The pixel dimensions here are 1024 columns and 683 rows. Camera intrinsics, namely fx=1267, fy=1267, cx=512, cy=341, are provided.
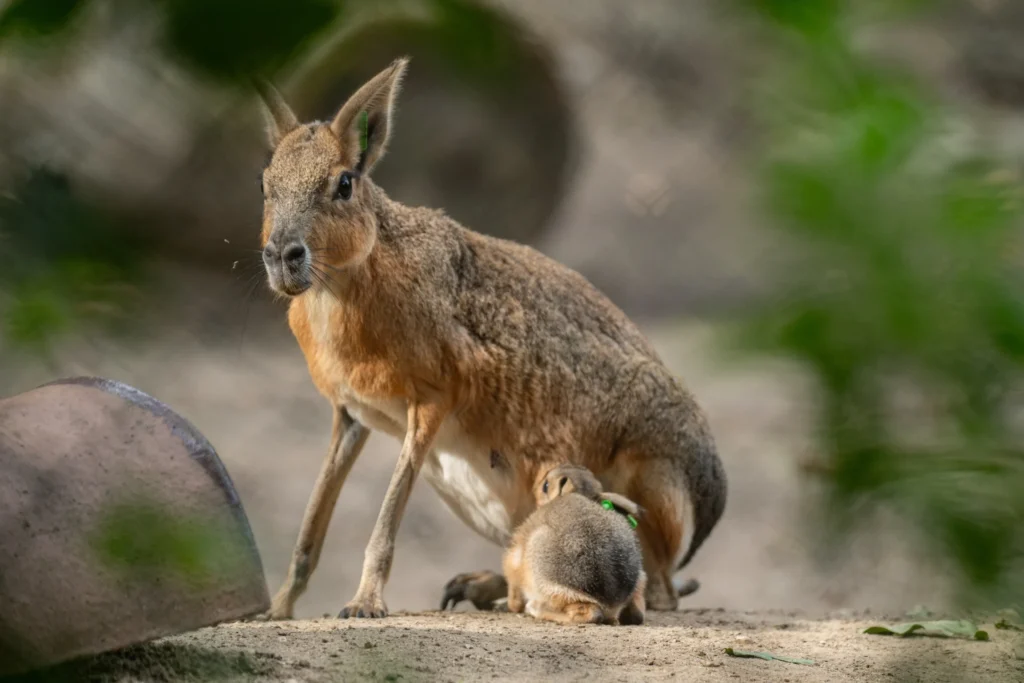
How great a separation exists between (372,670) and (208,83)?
52 centimetres

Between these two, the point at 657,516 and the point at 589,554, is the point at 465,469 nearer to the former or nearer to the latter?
the point at 657,516

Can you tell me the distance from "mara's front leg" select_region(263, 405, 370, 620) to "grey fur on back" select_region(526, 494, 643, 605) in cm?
125

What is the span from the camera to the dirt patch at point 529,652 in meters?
3.60

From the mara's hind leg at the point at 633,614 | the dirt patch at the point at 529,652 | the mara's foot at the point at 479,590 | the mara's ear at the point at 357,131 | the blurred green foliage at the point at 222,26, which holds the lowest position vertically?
the blurred green foliage at the point at 222,26

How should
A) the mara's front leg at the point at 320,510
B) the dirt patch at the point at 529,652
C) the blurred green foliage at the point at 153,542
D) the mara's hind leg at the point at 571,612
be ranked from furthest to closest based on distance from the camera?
the mara's front leg at the point at 320,510, the mara's hind leg at the point at 571,612, the dirt patch at the point at 529,652, the blurred green foliage at the point at 153,542

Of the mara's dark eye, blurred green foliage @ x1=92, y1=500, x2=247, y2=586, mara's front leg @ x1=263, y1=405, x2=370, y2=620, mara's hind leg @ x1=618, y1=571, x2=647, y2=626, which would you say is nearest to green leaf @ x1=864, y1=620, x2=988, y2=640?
mara's hind leg @ x1=618, y1=571, x2=647, y2=626

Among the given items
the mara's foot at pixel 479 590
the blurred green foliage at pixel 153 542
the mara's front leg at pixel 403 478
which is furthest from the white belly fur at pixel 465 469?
the blurred green foliage at pixel 153 542

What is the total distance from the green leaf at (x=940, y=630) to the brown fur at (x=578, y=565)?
105 centimetres

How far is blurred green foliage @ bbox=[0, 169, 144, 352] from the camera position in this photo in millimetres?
747

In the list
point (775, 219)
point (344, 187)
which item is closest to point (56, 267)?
point (775, 219)

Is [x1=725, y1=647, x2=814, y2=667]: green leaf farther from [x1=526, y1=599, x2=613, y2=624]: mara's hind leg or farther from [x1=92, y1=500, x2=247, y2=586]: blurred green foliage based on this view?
[x1=92, y1=500, x2=247, y2=586]: blurred green foliage

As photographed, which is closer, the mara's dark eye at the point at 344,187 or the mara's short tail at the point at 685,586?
the mara's dark eye at the point at 344,187

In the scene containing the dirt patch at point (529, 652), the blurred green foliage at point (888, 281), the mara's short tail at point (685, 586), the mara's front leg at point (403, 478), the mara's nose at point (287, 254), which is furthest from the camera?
the mara's short tail at point (685, 586)

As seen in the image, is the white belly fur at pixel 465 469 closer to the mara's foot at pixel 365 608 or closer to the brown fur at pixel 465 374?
the brown fur at pixel 465 374
